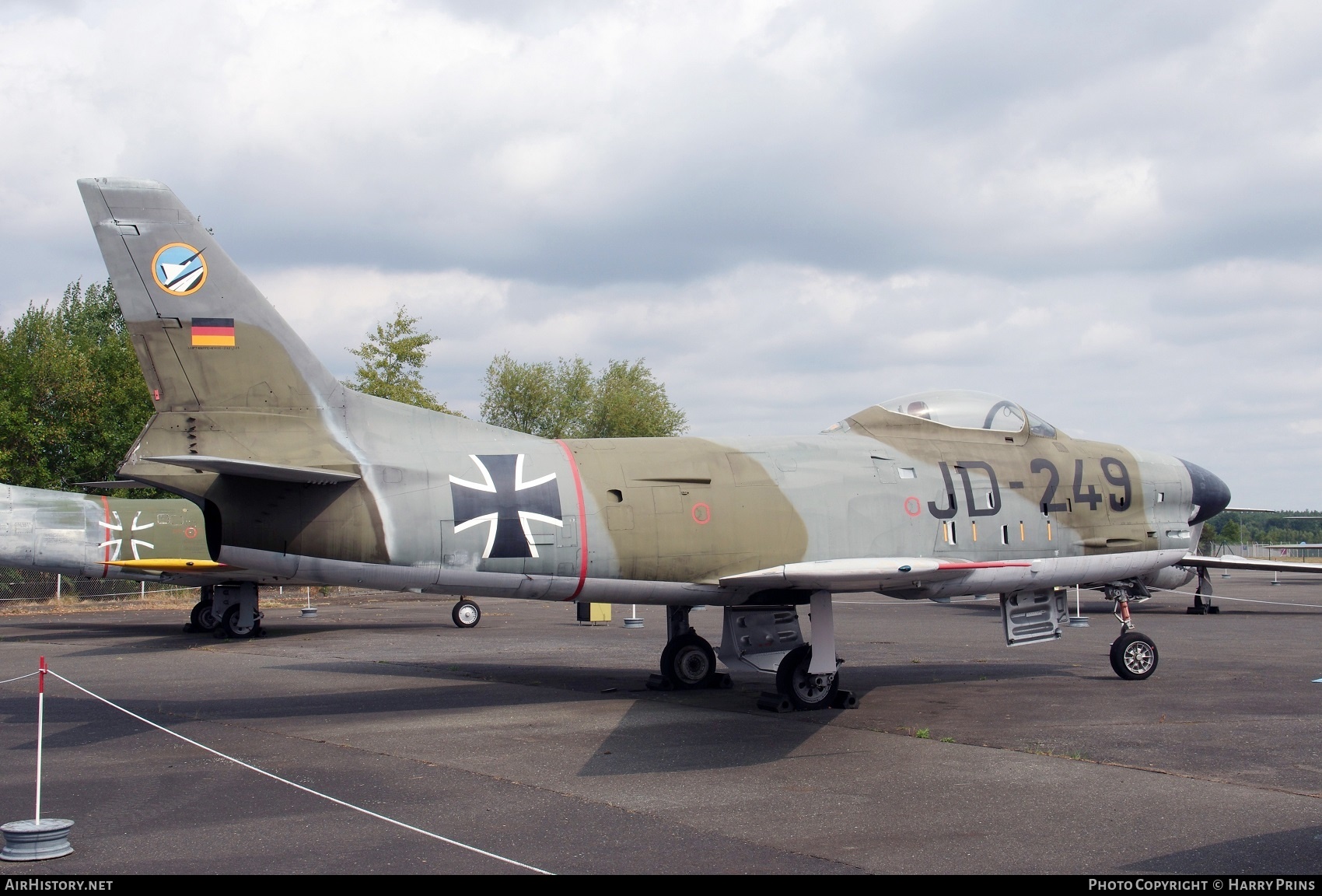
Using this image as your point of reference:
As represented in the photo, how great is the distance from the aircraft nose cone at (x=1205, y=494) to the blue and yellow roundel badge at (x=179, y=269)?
13.5m

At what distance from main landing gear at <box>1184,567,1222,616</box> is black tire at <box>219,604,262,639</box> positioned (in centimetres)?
2574

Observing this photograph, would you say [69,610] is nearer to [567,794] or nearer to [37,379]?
[37,379]

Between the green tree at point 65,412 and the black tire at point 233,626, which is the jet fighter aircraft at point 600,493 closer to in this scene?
the black tire at point 233,626

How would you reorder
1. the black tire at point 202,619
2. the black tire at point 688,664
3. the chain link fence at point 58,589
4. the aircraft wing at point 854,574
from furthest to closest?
1. the chain link fence at point 58,589
2. the black tire at point 202,619
3. the black tire at point 688,664
4. the aircraft wing at point 854,574

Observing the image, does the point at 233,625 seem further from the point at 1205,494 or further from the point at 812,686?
the point at 1205,494

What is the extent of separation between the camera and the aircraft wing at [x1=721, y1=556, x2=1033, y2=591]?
10594 millimetres

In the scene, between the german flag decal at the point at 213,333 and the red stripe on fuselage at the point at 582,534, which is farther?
the red stripe on fuselage at the point at 582,534

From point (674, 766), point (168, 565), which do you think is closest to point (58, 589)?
point (168, 565)

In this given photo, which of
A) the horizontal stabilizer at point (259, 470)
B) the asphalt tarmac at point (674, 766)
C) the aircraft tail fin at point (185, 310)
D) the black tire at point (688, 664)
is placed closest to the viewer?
the asphalt tarmac at point (674, 766)

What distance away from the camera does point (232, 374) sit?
10.7m

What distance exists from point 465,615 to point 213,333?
16.9m

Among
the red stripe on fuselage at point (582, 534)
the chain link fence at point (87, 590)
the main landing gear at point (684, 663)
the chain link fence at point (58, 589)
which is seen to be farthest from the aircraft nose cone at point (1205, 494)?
the chain link fence at point (58, 589)

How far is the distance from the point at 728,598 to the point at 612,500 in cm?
186

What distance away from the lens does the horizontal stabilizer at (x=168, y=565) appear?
23.2 m
